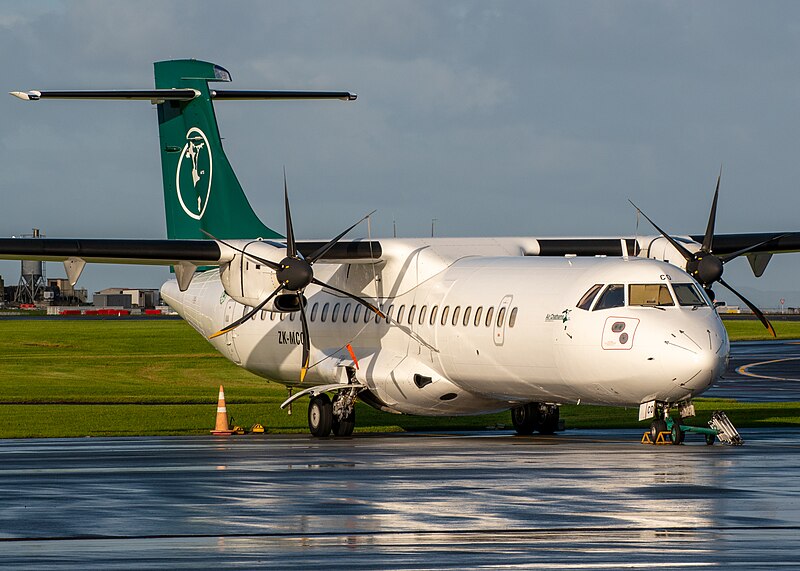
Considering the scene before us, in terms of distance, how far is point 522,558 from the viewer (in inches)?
406

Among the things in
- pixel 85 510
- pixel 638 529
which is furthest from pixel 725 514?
pixel 85 510

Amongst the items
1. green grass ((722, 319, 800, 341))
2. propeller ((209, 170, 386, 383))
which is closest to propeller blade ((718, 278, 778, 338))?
propeller ((209, 170, 386, 383))

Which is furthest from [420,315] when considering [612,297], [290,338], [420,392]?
[612,297]

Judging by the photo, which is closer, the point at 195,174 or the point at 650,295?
the point at 650,295

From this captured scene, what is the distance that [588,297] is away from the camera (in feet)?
68.8

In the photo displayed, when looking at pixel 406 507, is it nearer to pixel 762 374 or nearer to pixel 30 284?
pixel 762 374

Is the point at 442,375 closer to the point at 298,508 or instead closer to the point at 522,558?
the point at 298,508

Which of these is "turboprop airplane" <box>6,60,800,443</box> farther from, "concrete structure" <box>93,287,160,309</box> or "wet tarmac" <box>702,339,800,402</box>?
"concrete structure" <box>93,287,160,309</box>

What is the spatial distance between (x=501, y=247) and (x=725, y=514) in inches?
557

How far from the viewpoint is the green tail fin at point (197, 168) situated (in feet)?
98.5

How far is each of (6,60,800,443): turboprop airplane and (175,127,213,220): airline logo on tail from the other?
4cm

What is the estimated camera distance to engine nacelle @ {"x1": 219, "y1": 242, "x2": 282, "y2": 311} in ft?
82.4

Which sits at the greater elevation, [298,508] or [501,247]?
[501,247]

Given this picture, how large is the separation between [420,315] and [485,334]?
83.4 inches
